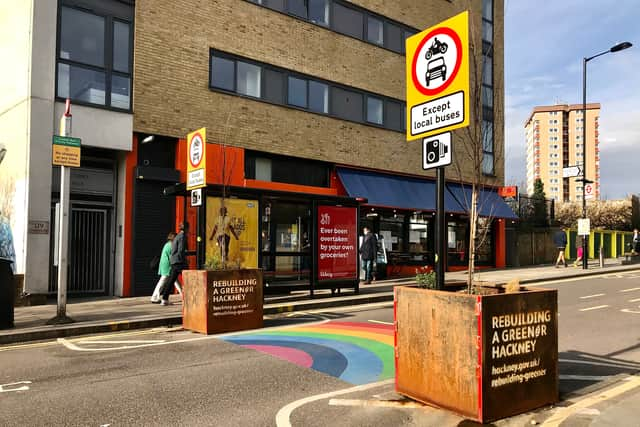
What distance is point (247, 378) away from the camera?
18.0 feet

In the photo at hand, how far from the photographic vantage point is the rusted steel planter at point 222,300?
8305 millimetres

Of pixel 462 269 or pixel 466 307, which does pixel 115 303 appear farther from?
pixel 462 269

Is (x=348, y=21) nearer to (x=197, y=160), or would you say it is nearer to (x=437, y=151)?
(x=197, y=160)

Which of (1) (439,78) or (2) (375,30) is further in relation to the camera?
(2) (375,30)

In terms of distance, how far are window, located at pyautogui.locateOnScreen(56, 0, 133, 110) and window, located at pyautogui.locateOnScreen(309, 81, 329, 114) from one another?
6469 millimetres

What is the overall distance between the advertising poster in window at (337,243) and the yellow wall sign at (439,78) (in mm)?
7529

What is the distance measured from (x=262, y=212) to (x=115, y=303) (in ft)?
13.1

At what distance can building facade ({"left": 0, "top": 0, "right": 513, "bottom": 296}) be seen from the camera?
39.2 feet

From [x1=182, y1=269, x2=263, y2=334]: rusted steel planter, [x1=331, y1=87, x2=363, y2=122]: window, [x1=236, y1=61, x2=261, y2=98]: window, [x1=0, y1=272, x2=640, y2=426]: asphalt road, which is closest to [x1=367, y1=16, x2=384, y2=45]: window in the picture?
[x1=331, y1=87, x2=363, y2=122]: window

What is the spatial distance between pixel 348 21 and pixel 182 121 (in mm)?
8418

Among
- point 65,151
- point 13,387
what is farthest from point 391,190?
point 13,387

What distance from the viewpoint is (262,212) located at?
39.4ft

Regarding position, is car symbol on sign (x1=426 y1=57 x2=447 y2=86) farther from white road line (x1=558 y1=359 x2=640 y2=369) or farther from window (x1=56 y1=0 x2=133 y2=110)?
window (x1=56 y1=0 x2=133 y2=110)

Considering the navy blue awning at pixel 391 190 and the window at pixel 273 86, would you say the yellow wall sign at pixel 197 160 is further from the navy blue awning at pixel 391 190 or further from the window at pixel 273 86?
the navy blue awning at pixel 391 190
